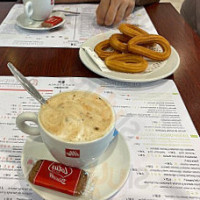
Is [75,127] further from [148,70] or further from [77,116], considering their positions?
[148,70]

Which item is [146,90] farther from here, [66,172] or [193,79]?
[66,172]

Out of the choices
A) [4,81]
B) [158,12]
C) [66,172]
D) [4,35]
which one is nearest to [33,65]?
[4,81]

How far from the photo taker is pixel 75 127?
331mm

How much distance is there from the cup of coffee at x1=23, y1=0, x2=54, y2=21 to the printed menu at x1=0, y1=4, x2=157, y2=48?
A: 57 millimetres

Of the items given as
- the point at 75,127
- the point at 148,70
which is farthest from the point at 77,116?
the point at 148,70

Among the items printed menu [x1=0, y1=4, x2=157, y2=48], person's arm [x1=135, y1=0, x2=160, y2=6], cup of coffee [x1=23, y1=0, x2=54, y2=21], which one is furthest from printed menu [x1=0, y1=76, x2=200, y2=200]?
person's arm [x1=135, y1=0, x2=160, y2=6]

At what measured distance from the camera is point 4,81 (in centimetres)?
56

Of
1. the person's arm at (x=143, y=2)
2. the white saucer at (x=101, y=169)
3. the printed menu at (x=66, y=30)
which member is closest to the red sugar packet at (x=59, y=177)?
the white saucer at (x=101, y=169)

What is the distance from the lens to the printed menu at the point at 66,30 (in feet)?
2.39

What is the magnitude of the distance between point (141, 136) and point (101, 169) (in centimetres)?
11

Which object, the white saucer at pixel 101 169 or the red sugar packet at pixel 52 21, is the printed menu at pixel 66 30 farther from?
the white saucer at pixel 101 169

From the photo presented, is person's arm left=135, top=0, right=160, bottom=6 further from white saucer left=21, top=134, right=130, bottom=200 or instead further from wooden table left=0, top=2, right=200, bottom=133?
white saucer left=21, top=134, right=130, bottom=200

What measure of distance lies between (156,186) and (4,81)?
0.39m

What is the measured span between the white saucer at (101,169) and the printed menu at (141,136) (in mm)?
13
